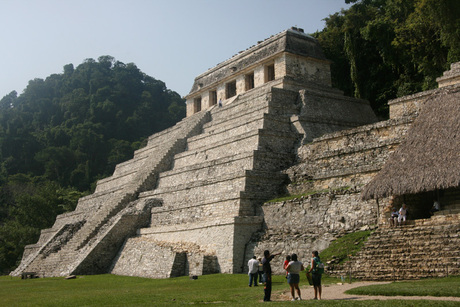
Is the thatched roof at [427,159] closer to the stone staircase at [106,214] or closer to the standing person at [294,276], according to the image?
the standing person at [294,276]

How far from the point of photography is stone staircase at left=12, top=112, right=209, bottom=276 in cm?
2112

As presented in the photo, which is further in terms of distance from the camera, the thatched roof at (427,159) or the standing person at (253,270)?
the standing person at (253,270)

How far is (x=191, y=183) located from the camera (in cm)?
2108

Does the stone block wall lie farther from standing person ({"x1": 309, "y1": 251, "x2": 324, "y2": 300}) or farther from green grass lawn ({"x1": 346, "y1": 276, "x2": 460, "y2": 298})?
standing person ({"x1": 309, "y1": 251, "x2": 324, "y2": 300})

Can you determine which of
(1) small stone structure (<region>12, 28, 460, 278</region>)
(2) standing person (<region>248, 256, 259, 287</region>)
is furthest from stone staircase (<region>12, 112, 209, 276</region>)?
(2) standing person (<region>248, 256, 259, 287</region>)

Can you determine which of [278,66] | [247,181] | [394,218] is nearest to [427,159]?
[394,218]

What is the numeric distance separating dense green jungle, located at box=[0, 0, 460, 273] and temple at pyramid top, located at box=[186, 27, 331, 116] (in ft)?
8.30

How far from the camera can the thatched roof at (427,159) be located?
13.0m

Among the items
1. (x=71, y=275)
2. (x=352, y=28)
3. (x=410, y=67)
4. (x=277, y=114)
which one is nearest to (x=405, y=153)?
(x=277, y=114)

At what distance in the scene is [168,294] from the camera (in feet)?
40.1

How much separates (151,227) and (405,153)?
34.9ft

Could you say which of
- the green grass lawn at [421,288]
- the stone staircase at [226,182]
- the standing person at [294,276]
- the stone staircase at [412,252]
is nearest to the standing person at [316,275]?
the standing person at [294,276]

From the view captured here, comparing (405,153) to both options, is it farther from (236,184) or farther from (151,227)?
(151,227)

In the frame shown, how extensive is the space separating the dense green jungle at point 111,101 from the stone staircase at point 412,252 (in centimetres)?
1214
